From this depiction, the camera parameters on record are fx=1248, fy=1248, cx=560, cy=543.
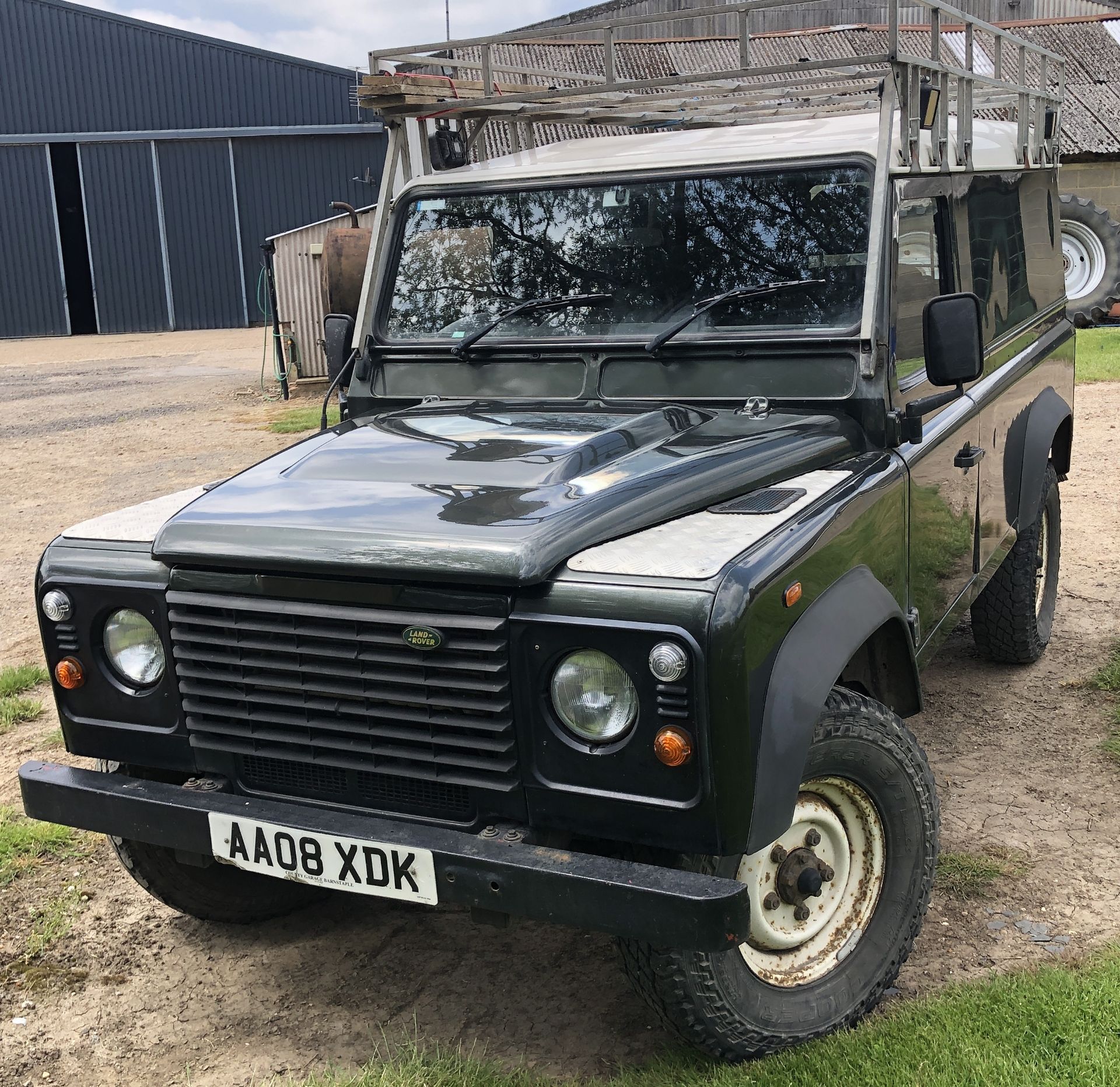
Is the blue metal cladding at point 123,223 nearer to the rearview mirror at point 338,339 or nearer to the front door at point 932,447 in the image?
the rearview mirror at point 338,339

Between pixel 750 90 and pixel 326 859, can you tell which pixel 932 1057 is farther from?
pixel 750 90

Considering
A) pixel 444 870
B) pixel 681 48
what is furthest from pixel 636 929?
pixel 681 48

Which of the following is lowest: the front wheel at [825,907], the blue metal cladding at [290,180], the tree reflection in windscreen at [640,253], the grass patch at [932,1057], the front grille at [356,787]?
the grass patch at [932,1057]

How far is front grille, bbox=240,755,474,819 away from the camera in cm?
268

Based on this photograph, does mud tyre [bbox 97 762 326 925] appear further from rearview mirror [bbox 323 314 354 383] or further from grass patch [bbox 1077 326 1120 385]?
grass patch [bbox 1077 326 1120 385]

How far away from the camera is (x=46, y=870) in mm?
3953

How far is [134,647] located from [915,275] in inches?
94.5

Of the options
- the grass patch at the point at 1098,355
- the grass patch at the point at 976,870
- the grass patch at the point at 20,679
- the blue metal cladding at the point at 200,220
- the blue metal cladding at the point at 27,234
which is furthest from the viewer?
the blue metal cladding at the point at 200,220

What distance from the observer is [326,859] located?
2.66 m

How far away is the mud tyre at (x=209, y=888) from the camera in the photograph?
3.34 meters

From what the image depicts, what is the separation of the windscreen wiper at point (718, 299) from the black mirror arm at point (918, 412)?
0.44m

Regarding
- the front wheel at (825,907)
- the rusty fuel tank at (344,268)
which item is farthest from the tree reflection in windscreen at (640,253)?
the rusty fuel tank at (344,268)

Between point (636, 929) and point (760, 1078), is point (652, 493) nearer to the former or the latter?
point (636, 929)

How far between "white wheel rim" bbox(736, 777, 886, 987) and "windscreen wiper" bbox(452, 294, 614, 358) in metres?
1.68
